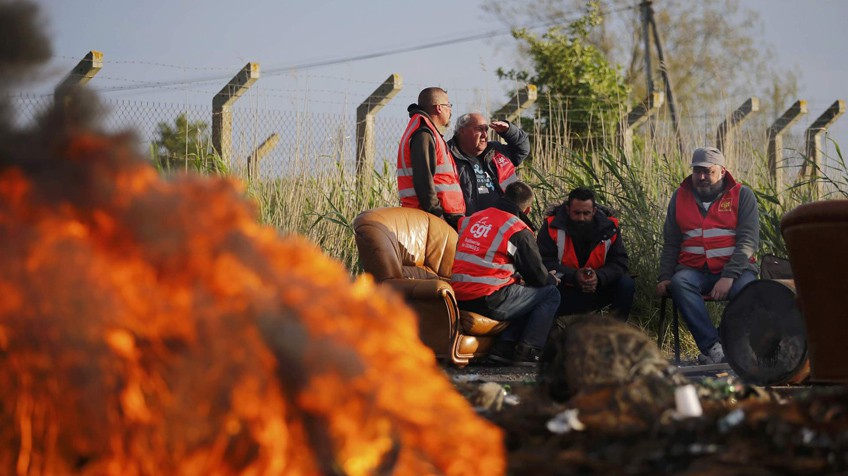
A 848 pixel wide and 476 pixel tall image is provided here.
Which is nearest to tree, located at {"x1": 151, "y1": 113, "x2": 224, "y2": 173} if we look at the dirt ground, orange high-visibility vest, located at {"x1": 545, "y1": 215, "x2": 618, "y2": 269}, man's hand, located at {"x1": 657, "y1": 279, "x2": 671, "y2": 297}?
orange high-visibility vest, located at {"x1": 545, "y1": 215, "x2": 618, "y2": 269}

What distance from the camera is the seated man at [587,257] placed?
9.02m

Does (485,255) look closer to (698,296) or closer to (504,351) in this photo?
(504,351)

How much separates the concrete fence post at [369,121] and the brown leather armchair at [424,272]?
2268 mm

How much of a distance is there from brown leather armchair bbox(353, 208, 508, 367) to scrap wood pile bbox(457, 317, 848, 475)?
3.51m

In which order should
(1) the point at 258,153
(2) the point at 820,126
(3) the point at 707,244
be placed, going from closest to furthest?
(3) the point at 707,244
(1) the point at 258,153
(2) the point at 820,126

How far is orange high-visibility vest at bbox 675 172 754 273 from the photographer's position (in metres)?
8.75

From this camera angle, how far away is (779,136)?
13.4 m

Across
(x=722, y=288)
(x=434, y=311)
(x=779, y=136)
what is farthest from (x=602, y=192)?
(x=779, y=136)

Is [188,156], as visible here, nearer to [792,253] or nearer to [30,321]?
[792,253]

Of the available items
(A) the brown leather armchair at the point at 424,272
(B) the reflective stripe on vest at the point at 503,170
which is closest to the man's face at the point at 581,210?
(B) the reflective stripe on vest at the point at 503,170

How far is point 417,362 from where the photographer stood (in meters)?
3.29

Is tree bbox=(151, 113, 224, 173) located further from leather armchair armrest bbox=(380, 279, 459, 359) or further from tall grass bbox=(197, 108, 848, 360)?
leather armchair armrest bbox=(380, 279, 459, 359)

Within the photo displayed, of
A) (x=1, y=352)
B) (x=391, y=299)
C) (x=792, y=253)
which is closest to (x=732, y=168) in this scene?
(x=792, y=253)

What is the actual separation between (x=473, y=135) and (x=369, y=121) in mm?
2583
